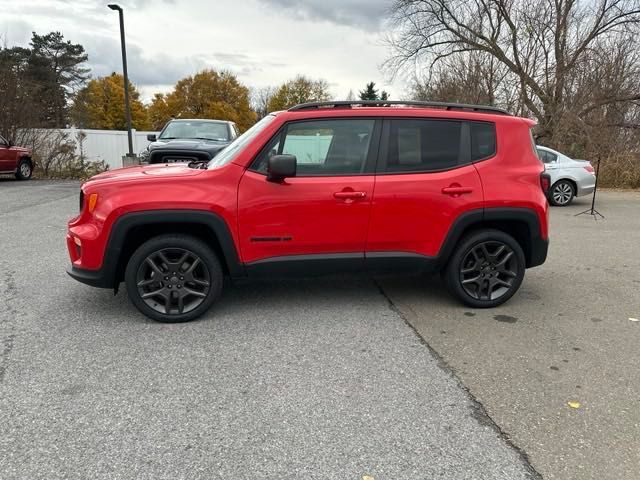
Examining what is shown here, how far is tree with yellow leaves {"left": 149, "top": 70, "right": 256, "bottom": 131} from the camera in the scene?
201ft

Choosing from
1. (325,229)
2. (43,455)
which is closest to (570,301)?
(325,229)

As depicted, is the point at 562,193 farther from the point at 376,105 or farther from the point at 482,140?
the point at 376,105

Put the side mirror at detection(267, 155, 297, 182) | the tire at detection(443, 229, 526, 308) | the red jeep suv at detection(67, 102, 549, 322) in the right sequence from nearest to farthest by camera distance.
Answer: the side mirror at detection(267, 155, 297, 182) < the red jeep suv at detection(67, 102, 549, 322) < the tire at detection(443, 229, 526, 308)

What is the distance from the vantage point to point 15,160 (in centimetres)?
1602

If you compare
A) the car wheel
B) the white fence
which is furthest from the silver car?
the white fence

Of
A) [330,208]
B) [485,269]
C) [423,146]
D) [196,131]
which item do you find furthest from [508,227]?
[196,131]

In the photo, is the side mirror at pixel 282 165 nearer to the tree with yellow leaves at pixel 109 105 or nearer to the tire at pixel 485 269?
the tire at pixel 485 269

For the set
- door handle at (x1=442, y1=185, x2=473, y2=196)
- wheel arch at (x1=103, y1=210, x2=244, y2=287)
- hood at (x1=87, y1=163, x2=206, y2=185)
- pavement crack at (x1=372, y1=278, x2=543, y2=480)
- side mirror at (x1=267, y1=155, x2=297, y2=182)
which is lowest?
A: pavement crack at (x1=372, y1=278, x2=543, y2=480)

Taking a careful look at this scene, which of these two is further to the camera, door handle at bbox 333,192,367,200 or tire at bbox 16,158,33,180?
tire at bbox 16,158,33,180

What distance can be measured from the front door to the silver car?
9.30 m

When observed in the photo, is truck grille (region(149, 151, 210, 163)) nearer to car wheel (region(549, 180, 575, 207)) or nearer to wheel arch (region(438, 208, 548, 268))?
wheel arch (region(438, 208, 548, 268))

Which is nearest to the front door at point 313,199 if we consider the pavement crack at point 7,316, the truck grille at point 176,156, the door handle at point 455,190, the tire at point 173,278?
the tire at point 173,278

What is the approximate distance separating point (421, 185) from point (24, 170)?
16550 millimetres

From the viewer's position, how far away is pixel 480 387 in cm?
317
